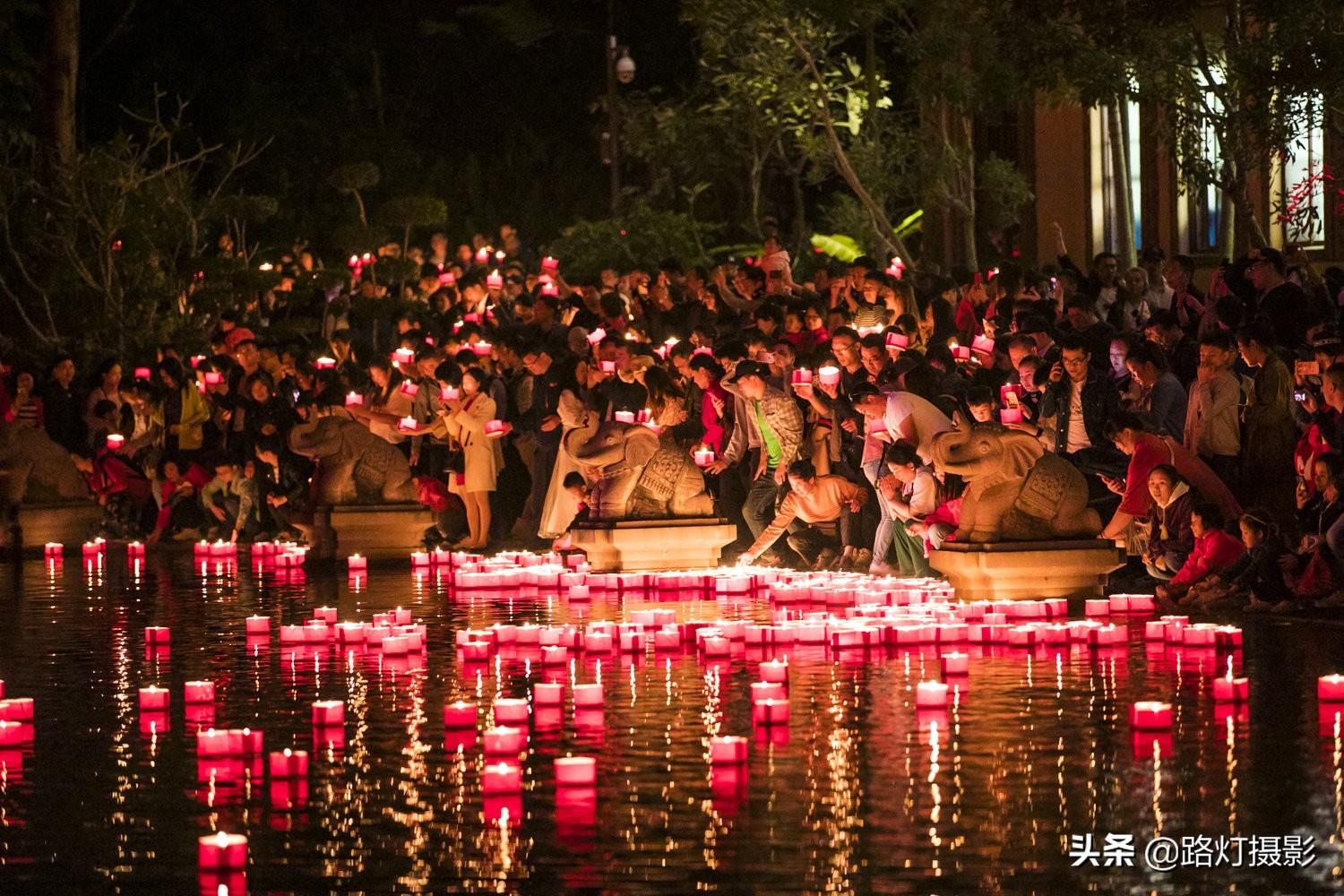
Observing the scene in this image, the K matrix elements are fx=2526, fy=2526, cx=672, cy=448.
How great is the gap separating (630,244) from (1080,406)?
63.4ft

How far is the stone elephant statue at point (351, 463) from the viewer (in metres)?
21.1

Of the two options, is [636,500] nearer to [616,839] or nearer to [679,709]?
[679,709]

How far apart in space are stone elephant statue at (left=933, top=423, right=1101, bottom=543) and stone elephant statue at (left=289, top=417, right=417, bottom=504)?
707 cm

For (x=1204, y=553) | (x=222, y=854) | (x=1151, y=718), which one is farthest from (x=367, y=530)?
(x=222, y=854)

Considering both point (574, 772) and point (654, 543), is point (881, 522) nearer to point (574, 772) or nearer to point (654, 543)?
point (654, 543)

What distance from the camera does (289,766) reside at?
384 inches

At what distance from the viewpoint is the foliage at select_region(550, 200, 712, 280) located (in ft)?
116

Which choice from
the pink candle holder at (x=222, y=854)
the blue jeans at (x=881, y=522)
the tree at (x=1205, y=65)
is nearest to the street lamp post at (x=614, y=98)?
the tree at (x=1205, y=65)

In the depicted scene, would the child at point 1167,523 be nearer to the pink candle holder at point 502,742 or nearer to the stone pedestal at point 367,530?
the pink candle holder at point 502,742

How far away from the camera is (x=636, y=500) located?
18.7 metres

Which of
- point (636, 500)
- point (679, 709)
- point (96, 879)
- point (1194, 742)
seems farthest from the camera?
point (636, 500)

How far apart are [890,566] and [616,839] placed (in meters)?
9.49

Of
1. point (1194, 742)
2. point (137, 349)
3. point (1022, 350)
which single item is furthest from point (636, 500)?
point (137, 349)

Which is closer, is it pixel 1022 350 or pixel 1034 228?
pixel 1022 350
